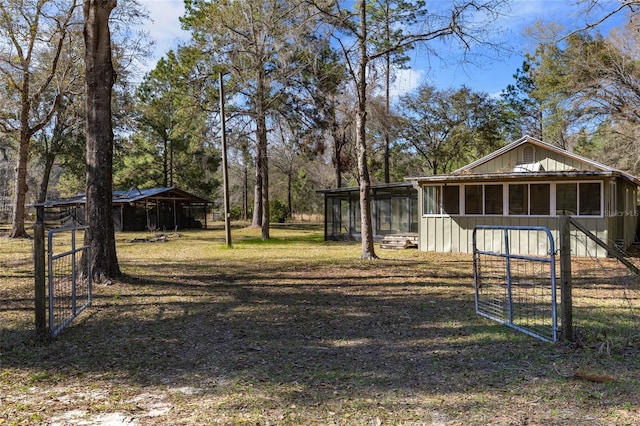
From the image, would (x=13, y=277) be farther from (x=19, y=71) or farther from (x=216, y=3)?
(x=216, y=3)

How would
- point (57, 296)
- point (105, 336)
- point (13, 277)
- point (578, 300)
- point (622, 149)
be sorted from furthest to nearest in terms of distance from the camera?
point (622, 149)
point (13, 277)
point (578, 300)
point (57, 296)
point (105, 336)

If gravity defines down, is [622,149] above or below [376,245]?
above

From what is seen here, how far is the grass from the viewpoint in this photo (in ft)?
9.55

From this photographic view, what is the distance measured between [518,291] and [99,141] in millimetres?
7443

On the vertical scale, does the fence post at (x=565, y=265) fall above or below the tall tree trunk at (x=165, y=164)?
below

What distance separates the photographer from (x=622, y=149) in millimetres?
20875

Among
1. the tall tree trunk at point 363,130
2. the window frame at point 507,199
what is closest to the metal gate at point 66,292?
the tall tree trunk at point 363,130

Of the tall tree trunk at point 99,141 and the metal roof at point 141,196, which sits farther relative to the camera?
the metal roof at point 141,196

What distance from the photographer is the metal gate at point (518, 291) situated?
15.3 ft

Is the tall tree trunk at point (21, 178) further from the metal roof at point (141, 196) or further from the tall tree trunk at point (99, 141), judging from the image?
the tall tree trunk at point (99, 141)

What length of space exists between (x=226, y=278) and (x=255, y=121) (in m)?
11.3

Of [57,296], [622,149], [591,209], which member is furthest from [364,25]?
[622,149]

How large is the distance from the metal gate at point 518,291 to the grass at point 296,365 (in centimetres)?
26

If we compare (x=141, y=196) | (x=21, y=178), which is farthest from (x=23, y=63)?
(x=141, y=196)
